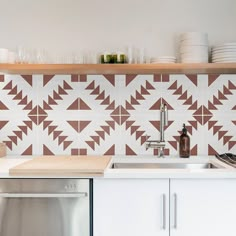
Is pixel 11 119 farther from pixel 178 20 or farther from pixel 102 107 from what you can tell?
pixel 178 20

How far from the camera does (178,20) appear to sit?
236cm

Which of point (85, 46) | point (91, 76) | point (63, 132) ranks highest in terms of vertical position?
point (85, 46)

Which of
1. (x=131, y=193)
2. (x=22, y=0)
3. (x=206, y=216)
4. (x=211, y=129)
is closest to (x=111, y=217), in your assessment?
(x=131, y=193)

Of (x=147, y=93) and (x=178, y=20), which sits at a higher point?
(x=178, y=20)

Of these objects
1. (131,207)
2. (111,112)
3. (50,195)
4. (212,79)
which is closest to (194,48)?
(212,79)

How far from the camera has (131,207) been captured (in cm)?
171

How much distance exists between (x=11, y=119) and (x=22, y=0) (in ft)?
2.90

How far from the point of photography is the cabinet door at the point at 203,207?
1.69 m

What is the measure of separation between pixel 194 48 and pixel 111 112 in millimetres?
732

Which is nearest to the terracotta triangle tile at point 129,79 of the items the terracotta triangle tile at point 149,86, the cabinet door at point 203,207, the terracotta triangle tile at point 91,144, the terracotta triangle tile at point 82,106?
the terracotta triangle tile at point 149,86

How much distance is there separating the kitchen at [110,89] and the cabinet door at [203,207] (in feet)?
2.15

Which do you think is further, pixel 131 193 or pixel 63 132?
pixel 63 132

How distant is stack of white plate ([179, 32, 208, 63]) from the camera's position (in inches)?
83.3

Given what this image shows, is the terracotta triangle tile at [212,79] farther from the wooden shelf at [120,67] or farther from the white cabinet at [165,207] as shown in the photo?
the white cabinet at [165,207]
